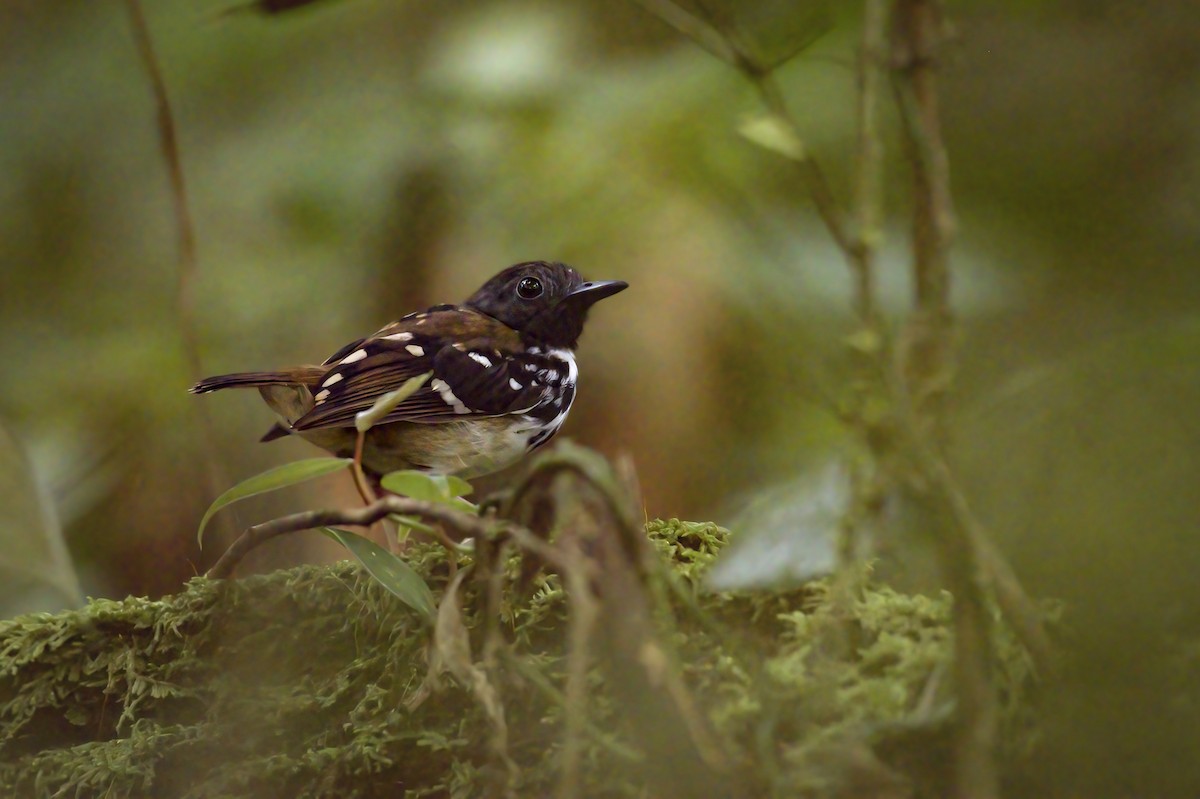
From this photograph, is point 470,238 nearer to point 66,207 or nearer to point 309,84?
point 309,84

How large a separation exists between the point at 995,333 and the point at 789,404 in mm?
588

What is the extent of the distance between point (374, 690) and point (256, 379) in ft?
2.94

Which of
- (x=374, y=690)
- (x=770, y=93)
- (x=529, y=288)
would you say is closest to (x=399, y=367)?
(x=529, y=288)

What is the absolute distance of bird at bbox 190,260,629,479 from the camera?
6.63ft

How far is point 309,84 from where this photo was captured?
9.96 ft

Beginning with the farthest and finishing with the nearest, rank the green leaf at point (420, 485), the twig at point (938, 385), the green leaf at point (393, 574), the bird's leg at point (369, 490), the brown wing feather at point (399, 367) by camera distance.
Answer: the brown wing feather at point (399, 367) < the bird's leg at point (369, 490) < the green leaf at point (393, 574) < the green leaf at point (420, 485) < the twig at point (938, 385)

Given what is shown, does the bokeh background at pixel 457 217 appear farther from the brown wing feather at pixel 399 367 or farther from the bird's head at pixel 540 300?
the brown wing feather at pixel 399 367

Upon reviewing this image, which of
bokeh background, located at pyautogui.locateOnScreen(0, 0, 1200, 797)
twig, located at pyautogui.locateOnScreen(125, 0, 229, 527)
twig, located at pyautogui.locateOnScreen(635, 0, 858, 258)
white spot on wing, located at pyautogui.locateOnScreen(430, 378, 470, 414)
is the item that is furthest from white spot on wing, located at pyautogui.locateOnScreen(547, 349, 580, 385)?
twig, located at pyautogui.locateOnScreen(635, 0, 858, 258)

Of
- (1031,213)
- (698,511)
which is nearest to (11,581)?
(698,511)

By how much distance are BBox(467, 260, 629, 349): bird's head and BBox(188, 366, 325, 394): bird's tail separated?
1.39ft

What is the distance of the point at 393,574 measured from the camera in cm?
123

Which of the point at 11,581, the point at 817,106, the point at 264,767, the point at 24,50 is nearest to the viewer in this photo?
the point at 264,767

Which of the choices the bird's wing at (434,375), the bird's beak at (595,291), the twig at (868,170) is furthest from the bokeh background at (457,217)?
the twig at (868,170)

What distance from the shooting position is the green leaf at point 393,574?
1.21 metres
